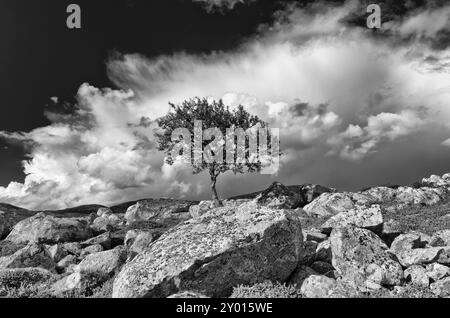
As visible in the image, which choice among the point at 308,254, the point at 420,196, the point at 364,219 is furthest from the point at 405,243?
the point at 420,196

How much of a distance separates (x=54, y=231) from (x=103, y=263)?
25869 mm

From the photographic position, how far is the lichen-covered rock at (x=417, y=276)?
14461 mm

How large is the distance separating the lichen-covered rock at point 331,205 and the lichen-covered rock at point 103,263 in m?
28.9

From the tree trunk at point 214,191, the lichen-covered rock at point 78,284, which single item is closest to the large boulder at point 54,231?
the tree trunk at point 214,191

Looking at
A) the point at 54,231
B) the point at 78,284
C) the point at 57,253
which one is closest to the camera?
the point at 78,284

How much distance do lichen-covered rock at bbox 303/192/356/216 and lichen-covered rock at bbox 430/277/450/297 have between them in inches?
Result: 1157

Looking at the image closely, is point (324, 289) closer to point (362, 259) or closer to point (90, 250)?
point (362, 259)

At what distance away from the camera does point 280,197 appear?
57031 mm

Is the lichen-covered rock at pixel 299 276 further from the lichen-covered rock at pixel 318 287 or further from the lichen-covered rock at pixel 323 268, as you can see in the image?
the lichen-covered rock at pixel 323 268
